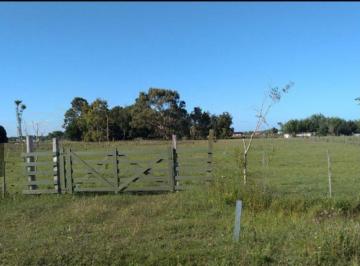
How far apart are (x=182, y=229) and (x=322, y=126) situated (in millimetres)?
155168

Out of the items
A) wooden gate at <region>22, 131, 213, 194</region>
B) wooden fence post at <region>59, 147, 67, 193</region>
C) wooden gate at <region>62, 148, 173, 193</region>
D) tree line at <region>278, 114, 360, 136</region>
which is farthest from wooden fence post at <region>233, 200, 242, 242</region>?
tree line at <region>278, 114, 360, 136</region>

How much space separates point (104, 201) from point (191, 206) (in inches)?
105

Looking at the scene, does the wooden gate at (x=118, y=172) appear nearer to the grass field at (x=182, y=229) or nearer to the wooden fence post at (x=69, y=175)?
the wooden fence post at (x=69, y=175)

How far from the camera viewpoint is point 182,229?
9.28 meters

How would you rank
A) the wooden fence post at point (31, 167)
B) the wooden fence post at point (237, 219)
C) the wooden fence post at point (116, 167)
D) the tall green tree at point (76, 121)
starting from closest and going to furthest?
the wooden fence post at point (237, 219)
the wooden fence post at point (116, 167)
the wooden fence post at point (31, 167)
the tall green tree at point (76, 121)

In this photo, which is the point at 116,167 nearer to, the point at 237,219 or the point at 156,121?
the point at 237,219

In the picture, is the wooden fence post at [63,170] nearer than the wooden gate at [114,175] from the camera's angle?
No

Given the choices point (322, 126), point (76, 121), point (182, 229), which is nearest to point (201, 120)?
point (76, 121)

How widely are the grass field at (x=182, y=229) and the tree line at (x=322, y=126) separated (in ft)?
460

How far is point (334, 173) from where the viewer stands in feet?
69.8

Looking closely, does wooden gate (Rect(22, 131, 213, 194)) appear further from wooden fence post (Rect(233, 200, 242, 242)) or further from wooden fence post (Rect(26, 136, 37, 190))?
wooden fence post (Rect(233, 200, 242, 242))

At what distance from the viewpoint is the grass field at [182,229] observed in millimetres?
7266

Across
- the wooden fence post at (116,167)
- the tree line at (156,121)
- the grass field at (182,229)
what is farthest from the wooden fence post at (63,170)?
the tree line at (156,121)

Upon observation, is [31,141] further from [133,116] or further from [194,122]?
[194,122]
